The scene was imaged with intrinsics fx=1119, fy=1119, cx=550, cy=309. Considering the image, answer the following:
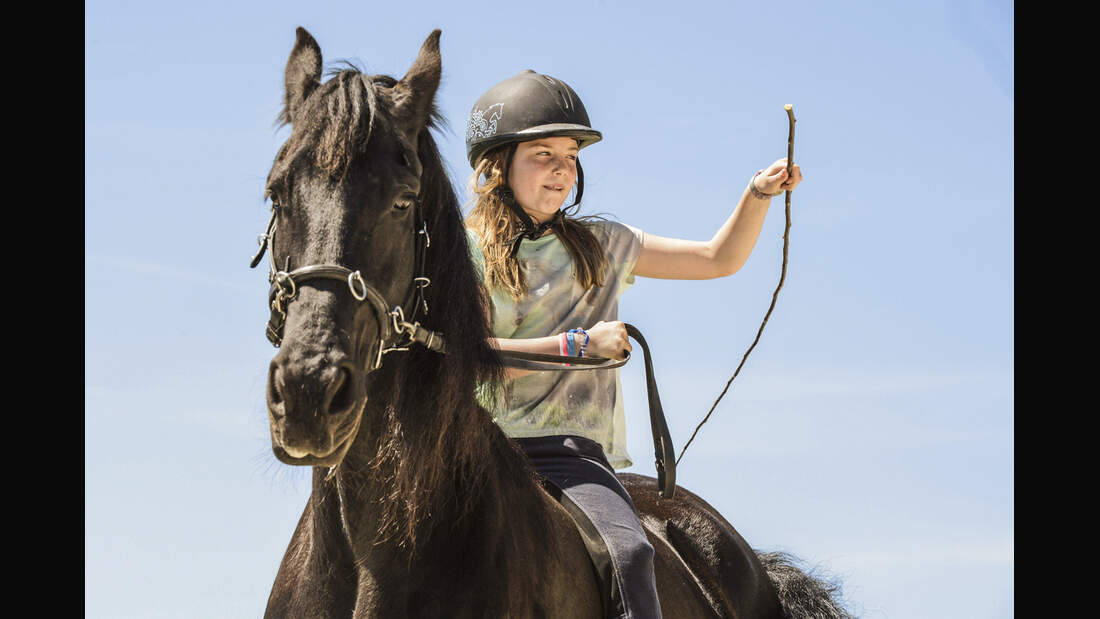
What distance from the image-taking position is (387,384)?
12.9 ft

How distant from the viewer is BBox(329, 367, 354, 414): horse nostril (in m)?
3.46

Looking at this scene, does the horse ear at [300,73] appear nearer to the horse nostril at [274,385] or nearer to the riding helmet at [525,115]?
the horse nostril at [274,385]

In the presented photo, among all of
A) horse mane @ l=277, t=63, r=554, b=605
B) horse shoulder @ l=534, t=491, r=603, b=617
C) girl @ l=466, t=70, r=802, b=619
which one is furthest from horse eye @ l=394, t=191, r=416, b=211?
horse shoulder @ l=534, t=491, r=603, b=617

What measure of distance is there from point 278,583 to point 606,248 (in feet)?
7.34

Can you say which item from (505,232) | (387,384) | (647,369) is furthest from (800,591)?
(387,384)

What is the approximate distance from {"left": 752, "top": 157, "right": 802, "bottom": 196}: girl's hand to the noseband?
208 cm

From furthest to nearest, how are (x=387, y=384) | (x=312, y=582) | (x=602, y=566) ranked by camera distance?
(x=602, y=566) → (x=312, y=582) → (x=387, y=384)

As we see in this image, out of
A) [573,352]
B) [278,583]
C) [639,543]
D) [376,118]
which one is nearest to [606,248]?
[573,352]

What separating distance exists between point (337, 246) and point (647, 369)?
85.3 inches

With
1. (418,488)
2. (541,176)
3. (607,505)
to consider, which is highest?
(541,176)

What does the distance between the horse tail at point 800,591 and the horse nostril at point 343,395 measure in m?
4.05

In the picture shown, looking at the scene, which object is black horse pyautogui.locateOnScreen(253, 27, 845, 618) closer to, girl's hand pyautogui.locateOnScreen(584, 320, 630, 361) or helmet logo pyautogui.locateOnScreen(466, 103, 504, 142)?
girl's hand pyautogui.locateOnScreen(584, 320, 630, 361)

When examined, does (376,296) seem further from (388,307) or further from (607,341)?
(607,341)

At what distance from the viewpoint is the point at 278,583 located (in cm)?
446
